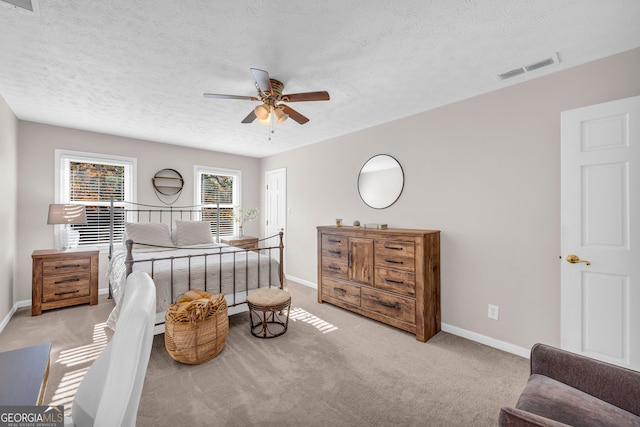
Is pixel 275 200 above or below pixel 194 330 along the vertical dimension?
above

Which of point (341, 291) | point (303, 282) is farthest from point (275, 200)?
point (341, 291)

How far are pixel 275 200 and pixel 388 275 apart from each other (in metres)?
3.16

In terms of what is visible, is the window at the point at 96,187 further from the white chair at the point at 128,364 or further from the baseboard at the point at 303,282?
the white chair at the point at 128,364

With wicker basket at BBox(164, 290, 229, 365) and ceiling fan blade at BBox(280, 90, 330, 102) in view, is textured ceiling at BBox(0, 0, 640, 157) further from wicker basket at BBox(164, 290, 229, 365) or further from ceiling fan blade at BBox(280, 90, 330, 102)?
wicker basket at BBox(164, 290, 229, 365)

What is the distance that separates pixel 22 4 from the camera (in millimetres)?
1590

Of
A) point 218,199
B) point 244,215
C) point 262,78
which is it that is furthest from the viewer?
point 244,215

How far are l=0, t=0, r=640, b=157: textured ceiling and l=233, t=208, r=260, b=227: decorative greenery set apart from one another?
2775mm

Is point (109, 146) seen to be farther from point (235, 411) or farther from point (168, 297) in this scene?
point (235, 411)

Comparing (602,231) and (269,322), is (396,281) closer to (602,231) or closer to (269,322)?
(269,322)

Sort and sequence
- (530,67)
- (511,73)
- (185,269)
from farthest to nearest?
(185,269) → (511,73) → (530,67)

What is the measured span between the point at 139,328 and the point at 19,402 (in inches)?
20.9

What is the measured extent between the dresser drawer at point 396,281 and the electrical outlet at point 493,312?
2.39 feet

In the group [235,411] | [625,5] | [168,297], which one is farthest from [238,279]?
[625,5]

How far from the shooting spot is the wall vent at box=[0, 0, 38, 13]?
5.14 ft
